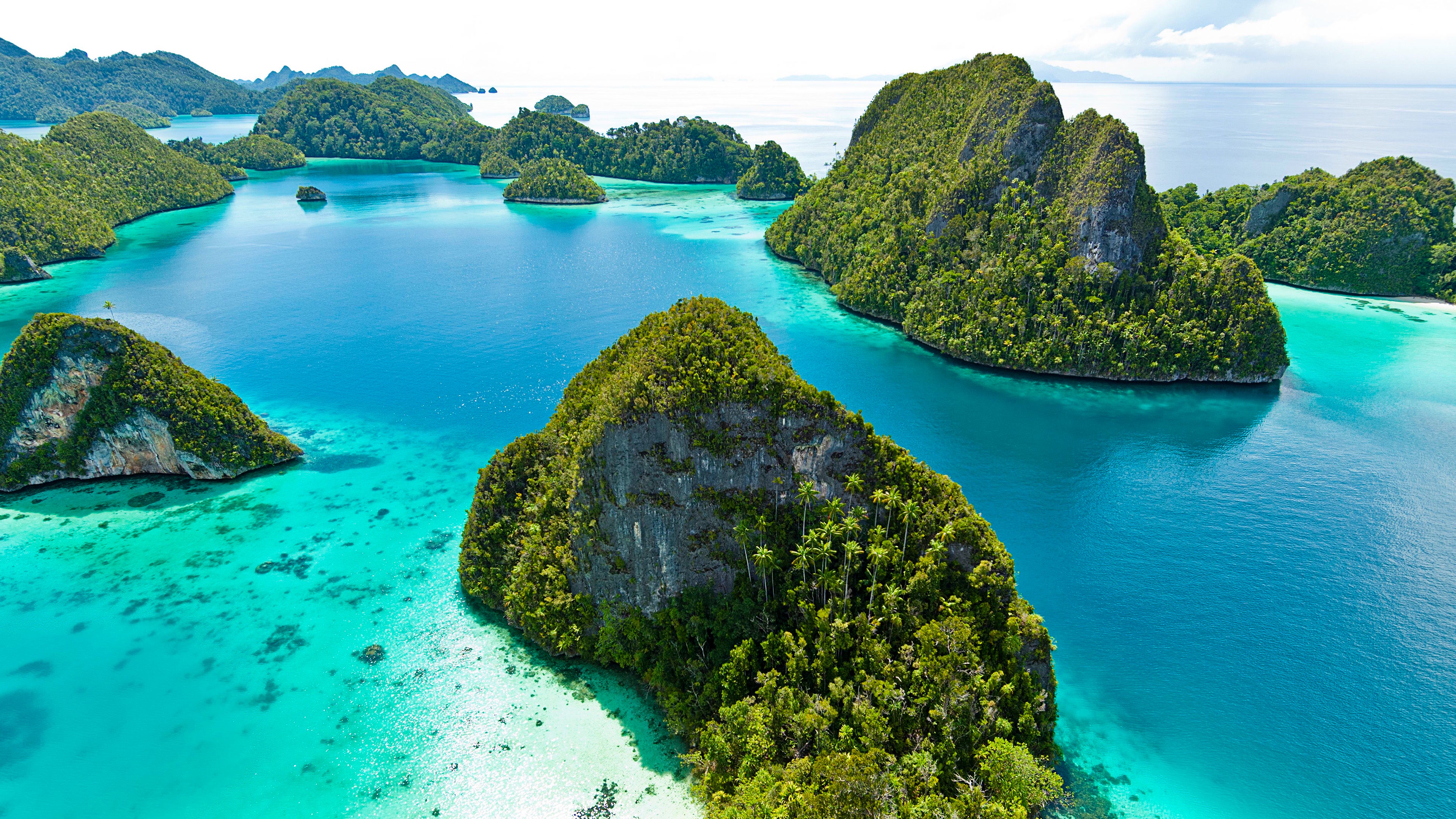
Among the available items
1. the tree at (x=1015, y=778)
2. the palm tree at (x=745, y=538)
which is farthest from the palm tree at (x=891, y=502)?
the tree at (x=1015, y=778)

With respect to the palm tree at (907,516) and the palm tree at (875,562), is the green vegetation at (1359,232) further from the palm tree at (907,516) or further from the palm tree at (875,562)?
the palm tree at (875,562)

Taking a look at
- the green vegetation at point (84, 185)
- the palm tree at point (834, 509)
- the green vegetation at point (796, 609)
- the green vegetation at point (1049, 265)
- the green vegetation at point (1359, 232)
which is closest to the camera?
the green vegetation at point (796, 609)

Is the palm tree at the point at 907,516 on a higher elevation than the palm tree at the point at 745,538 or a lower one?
higher

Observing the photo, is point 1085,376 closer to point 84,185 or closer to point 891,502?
point 891,502

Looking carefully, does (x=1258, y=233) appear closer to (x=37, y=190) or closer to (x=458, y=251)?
(x=458, y=251)

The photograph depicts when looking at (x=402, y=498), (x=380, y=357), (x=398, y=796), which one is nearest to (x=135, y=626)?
(x=402, y=498)

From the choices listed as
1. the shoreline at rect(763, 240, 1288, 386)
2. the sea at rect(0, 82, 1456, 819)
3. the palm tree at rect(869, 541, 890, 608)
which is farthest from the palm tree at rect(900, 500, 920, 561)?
the shoreline at rect(763, 240, 1288, 386)
